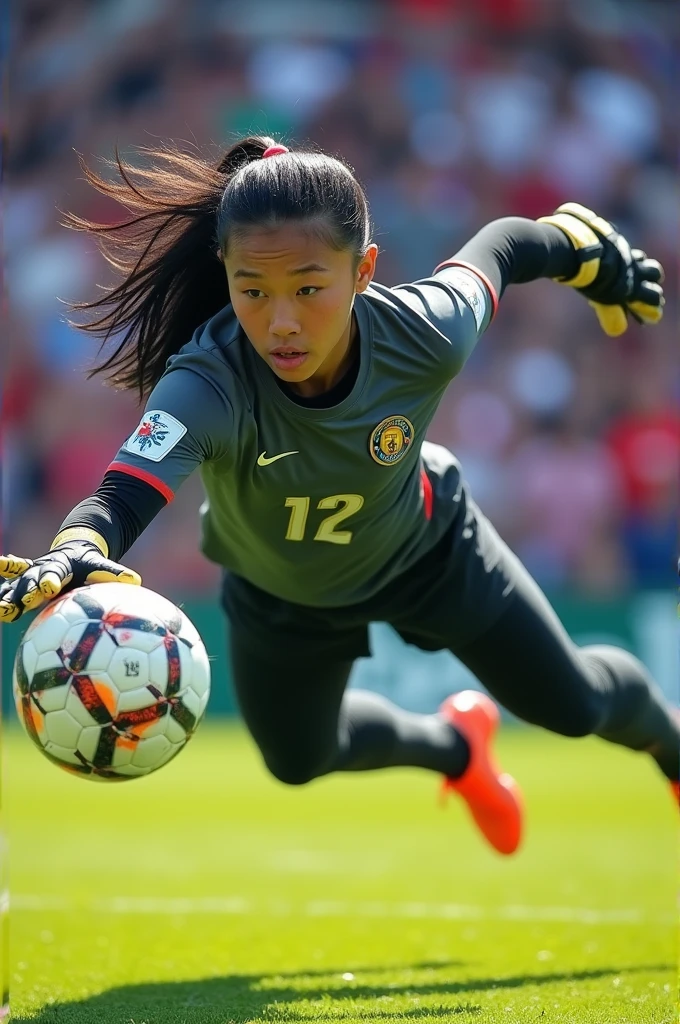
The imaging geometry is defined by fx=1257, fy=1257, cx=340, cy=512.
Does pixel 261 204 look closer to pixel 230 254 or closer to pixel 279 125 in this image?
pixel 230 254

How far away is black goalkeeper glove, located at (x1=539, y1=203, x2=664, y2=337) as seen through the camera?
511 cm

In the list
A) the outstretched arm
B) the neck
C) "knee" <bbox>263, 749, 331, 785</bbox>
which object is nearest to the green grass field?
"knee" <bbox>263, 749, 331, 785</bbox>

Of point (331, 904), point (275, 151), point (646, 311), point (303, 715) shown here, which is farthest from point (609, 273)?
point (331, 904)

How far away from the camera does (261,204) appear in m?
3.70

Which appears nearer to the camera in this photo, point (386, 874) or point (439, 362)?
point (439, 362)

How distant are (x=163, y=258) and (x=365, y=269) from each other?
783 millimetres

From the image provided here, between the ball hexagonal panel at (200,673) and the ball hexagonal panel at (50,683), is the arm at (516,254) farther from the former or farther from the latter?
the ball hexagonal panel at (50,683)

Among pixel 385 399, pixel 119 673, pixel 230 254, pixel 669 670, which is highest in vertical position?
pixel 230 254

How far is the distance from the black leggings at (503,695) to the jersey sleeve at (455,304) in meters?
1.12

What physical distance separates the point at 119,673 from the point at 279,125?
14.9m

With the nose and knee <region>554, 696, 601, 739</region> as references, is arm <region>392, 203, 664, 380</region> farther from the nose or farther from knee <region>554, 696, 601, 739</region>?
knee <region>554, 696, 601, 739</region>

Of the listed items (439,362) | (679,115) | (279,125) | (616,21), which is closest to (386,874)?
(439,362)

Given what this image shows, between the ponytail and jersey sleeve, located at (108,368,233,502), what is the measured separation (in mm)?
704

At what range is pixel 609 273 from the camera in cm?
515
